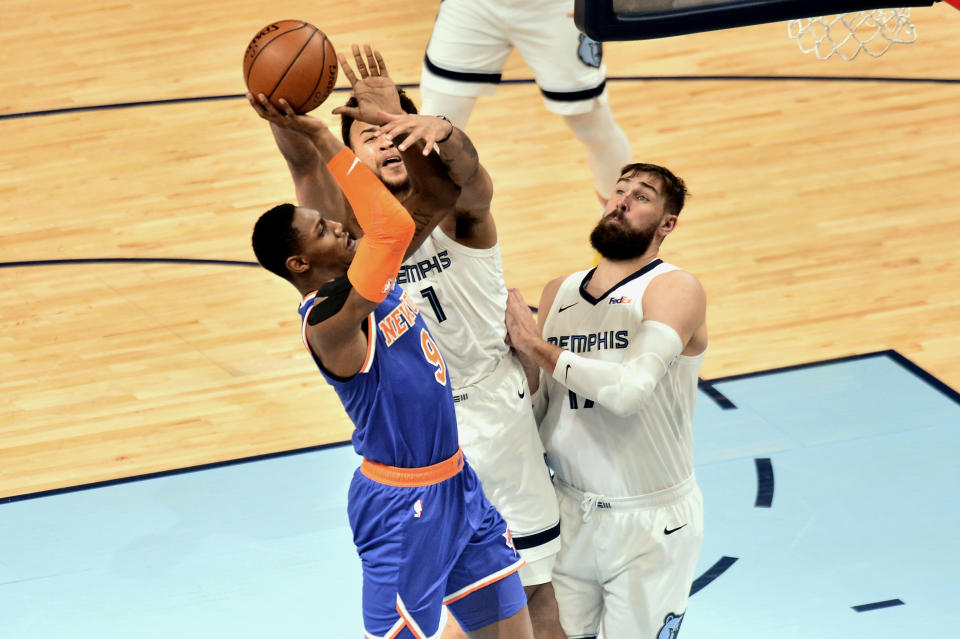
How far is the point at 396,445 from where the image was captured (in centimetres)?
393

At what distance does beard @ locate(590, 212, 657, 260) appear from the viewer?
4.20 meters

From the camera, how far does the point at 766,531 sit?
5625mm

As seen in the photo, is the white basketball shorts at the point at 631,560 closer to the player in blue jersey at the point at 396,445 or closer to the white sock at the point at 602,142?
the player in blue jersey at the point at 396,445

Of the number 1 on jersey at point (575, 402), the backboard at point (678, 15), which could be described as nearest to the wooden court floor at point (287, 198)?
the number 1 on jersey at point (575, 402)

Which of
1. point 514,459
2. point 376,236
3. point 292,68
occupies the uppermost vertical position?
point 292,68

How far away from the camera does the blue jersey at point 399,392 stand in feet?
12.6

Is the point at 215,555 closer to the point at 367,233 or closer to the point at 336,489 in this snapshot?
the point at 336,489

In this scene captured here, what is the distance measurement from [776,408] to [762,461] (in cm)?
51

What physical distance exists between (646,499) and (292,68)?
1.77 meters

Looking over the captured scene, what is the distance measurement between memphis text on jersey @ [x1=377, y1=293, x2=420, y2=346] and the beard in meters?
0.68

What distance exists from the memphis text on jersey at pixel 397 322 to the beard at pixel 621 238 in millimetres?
677

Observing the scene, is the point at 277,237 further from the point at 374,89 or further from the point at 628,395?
the point at 628,395

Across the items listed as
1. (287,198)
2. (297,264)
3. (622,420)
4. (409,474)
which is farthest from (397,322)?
(287,198)

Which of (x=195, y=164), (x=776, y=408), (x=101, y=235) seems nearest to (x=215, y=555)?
(x=776, y=408)
